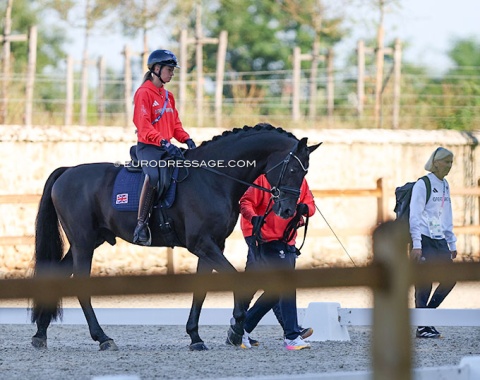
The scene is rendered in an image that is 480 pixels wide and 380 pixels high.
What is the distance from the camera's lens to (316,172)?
59.4 ft

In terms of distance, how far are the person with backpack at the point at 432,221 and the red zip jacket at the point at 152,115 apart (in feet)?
7.00

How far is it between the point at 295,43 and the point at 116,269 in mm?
24668

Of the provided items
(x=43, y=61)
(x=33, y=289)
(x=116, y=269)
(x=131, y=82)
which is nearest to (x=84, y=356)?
(x=33, y=289)

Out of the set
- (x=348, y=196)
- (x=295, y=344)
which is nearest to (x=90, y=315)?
(x=295, y=344)

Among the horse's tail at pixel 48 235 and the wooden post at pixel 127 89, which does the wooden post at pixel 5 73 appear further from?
the horse's tail at pixel 48 235

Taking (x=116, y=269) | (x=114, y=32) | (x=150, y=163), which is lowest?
(x=116, y=269)

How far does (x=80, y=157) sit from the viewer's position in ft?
55.2

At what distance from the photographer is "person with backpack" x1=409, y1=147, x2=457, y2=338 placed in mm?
9875

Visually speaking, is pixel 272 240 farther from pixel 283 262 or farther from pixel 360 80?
pixel 360 80

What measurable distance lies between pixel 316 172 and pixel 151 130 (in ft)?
28.9

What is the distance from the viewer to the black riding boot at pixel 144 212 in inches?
374

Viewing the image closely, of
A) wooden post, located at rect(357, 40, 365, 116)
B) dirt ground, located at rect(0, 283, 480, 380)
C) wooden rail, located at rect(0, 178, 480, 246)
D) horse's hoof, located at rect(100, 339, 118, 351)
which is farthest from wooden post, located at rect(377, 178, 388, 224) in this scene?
horse's hoof, located at rect(100, 339, 118, 351)

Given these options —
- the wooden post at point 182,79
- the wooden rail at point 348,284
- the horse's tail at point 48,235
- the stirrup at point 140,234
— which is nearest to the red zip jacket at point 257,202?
the stirrup at point 140,234

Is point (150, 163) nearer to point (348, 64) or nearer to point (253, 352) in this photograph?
point (253, 352)
